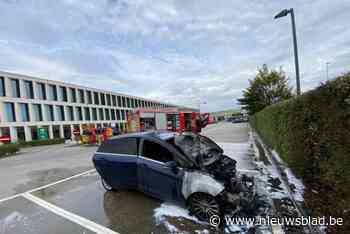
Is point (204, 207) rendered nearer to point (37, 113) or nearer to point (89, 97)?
point (37, 113)

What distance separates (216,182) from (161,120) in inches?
702

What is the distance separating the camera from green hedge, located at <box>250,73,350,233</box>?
2.53m

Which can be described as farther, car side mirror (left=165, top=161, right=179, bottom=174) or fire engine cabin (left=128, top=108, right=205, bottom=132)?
fire engine cabin (left=128, top=108, right=205, bottom=132)

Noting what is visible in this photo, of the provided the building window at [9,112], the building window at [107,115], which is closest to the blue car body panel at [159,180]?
the building window at [9,112]

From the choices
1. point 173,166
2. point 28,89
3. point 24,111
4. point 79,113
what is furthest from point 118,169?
point 79,113

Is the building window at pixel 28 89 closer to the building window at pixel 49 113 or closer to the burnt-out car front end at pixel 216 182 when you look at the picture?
the building window at pixel 49 113

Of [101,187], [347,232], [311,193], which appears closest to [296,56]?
[311,193]

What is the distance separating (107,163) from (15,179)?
5.39 meters

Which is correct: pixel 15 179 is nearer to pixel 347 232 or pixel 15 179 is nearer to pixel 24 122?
pixel 347 232

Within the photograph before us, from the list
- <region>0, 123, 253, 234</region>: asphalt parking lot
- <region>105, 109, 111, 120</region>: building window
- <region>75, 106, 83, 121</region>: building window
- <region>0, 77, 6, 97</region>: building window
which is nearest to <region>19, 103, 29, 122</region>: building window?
<region>0, 77, 6, 97</region>: building window

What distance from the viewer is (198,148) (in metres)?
4.19

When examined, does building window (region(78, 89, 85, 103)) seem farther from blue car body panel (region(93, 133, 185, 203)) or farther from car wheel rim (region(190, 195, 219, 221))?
car wheel rim (region(190, 195, 219, 221))

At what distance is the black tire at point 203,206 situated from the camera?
3.23 m

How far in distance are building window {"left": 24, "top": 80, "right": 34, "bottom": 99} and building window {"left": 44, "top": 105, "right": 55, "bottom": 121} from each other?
272 cm
